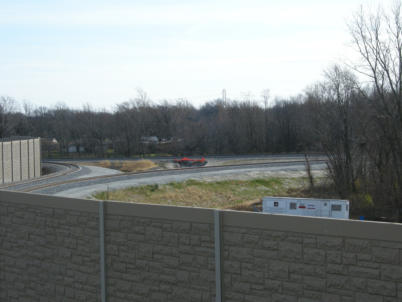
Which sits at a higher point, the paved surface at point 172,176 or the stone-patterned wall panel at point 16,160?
the stone-patterned wall panel at point 16,160

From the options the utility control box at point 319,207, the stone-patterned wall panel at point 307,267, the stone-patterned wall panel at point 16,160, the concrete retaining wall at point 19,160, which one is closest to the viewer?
the stone-patterned wall panel at point 307,267

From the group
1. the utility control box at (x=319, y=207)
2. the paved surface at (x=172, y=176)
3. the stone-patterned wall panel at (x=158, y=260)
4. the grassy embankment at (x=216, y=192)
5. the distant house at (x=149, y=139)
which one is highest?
the distant house at (x=149, y=139)

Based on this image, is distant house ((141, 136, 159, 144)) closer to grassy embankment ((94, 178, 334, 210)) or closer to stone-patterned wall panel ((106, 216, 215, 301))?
grassy embankment ((94, 178, 334, 210))

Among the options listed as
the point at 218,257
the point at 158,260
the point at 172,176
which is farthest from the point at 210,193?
the point at 218,257

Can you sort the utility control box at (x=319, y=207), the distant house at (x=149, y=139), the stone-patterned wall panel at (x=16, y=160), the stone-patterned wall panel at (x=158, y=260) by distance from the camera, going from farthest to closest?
the distant house at (x=149, y=139)
the stone-patterned wall panel at (x=16, y=160)
the utility control box at (x=319, y=207)
the stone-patterned wall panel at (x=158, y=260)

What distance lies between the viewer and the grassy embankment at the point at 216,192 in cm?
3053

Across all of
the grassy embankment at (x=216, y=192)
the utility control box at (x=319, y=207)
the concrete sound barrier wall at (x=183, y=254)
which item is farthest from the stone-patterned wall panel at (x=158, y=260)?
the grassy embankment at (x=216, y=192)

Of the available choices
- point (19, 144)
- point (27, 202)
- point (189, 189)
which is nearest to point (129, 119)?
point (19, 144)

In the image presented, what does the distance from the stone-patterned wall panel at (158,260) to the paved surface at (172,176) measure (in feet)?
63.7

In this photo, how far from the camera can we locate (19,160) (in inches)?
1590

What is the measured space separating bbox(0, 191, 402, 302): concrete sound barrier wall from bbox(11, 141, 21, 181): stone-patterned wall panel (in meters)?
31.3

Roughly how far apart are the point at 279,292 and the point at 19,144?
128 ft

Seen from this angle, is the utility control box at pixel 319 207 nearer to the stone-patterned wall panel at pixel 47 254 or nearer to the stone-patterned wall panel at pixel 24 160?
the stone-patterned wall panel at pixel 47 254

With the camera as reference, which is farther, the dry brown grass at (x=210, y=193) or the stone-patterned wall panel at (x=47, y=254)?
the dry brown grass at (x=210, y=193)
